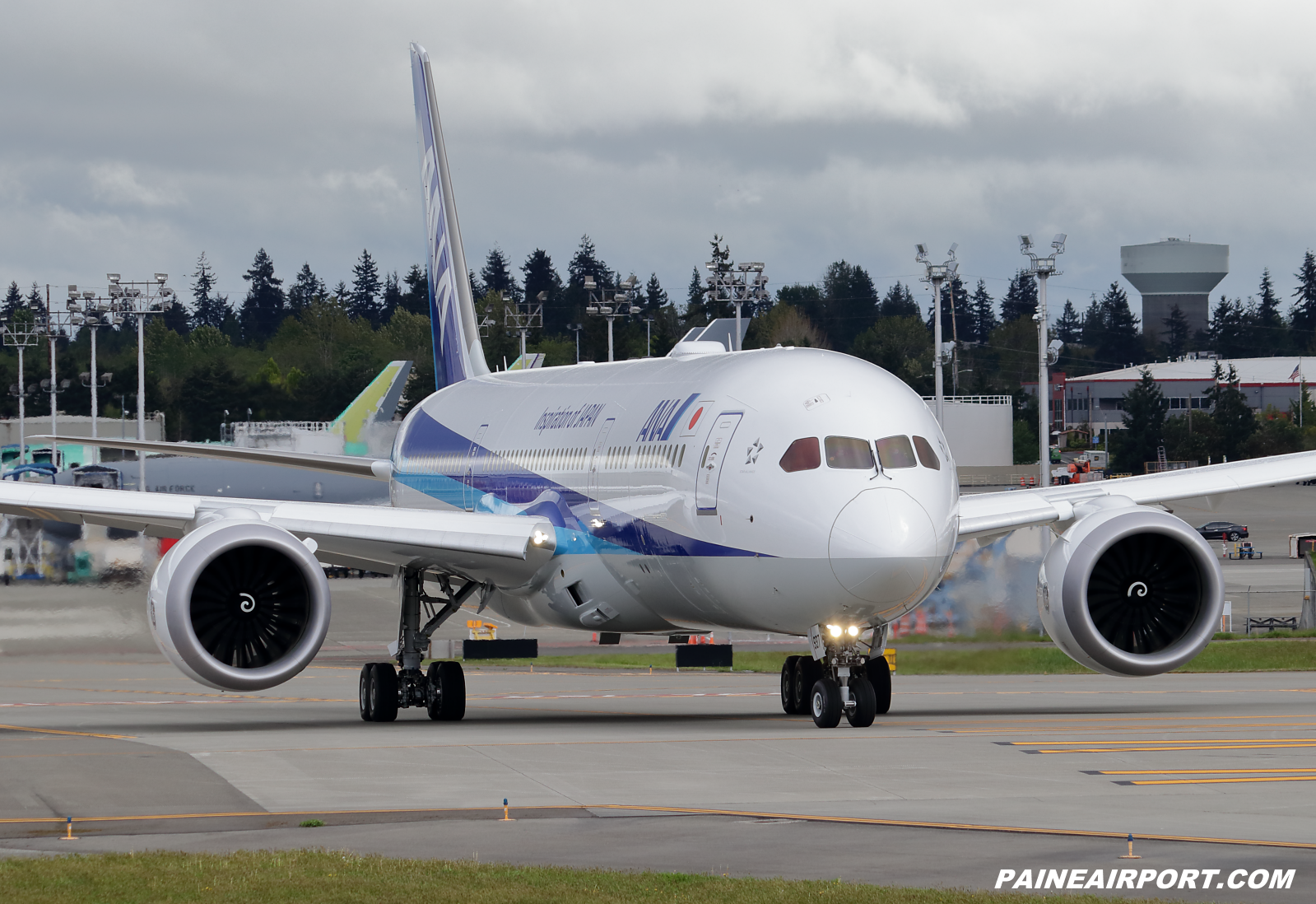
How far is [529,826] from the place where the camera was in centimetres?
1467

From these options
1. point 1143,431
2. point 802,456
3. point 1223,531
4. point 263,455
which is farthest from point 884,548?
point 1143,431

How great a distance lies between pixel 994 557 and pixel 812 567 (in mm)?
15942

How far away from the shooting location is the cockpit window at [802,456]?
70.0 ft

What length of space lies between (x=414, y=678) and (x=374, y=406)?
7768 cm

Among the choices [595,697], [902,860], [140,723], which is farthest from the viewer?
[595,697]

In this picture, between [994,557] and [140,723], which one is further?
[994,557]

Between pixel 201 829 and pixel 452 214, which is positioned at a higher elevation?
pixel 452 214

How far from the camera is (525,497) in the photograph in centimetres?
2753

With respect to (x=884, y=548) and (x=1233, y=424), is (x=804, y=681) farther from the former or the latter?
(x=1233, y=424)

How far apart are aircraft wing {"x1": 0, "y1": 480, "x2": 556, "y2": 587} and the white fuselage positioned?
1.95 feet

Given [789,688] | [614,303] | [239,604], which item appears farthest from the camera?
[614,303]

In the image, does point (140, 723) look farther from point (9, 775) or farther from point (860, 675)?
point (860, 675)

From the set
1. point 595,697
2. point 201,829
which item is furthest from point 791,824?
point 595,697

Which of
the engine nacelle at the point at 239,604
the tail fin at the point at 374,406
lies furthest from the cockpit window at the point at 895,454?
the tail fin at the point at 374,406
